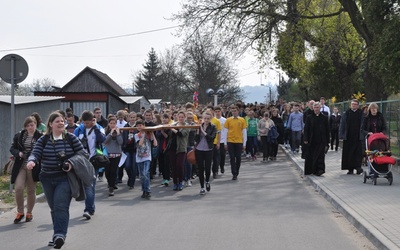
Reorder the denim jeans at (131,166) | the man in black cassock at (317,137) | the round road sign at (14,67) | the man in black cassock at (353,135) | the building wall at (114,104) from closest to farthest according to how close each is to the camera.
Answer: the round road sign at (14,67)
the denim jeans at (131,166)
the man in black cassock at (317,137)
the man in black cassock at (353,135)
the building wall at (114,104)

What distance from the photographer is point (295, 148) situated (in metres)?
23.8

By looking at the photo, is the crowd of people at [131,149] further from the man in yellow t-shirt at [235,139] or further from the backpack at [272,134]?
the backpack at [272,134]

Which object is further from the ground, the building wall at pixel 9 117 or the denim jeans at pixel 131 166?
the building wall at pixel 9 117

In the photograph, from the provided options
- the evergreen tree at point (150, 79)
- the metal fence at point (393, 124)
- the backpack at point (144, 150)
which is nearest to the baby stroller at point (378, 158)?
the metal fence at point (393, 124)

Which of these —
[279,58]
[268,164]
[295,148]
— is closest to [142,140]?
[268,164]

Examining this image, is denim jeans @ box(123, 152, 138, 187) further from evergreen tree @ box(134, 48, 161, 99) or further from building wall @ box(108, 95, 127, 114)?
evergreen tree @ box(134, 48, 161, 99)

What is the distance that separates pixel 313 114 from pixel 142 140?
521cm

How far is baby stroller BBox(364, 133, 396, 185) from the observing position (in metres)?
13.6

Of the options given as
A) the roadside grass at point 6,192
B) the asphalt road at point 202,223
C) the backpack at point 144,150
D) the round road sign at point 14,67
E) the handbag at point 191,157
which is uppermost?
the round road sign at point 14,67

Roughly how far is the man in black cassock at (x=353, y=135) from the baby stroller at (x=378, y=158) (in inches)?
78.0

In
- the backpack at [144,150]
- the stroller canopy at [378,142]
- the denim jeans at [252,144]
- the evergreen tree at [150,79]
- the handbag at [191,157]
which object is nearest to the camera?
the backpack at [144,150]

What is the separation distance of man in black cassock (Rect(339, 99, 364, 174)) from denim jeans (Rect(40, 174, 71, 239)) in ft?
A: 32.9

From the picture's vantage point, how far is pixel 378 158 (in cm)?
1363

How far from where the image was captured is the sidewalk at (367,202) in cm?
826
